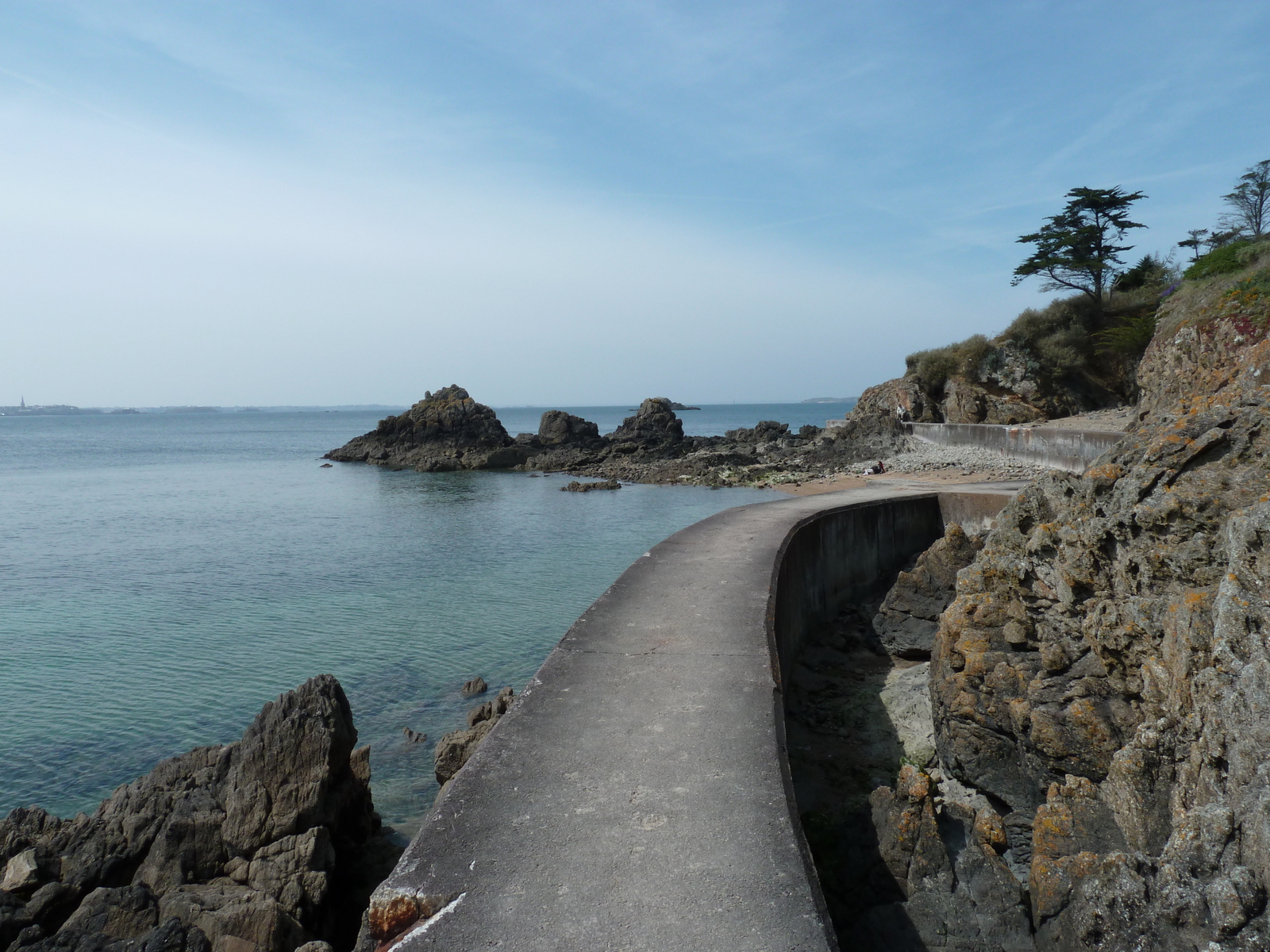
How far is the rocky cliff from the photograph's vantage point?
3.12 meters

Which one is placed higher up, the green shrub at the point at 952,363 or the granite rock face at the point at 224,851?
the green shrub at the point at 952,363

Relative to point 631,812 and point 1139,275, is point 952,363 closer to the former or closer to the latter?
point 1139,275

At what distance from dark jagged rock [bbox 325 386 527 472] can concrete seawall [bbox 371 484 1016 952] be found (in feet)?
123

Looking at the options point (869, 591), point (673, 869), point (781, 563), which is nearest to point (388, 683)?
point (781, 563)

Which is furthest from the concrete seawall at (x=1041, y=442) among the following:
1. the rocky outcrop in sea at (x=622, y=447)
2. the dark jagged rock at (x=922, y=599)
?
the rocky outcrop in sea at (x=622, y=447)

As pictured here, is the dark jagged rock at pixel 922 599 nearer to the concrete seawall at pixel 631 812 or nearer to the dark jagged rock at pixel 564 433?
the concrete seawall at pixel 631 812

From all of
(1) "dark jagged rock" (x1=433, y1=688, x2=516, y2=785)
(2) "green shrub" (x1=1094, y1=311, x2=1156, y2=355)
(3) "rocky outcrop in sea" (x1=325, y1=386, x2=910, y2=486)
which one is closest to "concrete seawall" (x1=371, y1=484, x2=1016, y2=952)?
(1) "dark jagged rock" (x1=433, y1=688, x2=516, y2=785)

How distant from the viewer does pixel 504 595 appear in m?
14.4

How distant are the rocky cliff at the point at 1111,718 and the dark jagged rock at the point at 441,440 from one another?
3775 centimetres

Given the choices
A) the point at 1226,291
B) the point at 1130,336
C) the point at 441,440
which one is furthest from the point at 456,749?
the point at 441,440

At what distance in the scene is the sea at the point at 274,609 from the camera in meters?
8.46

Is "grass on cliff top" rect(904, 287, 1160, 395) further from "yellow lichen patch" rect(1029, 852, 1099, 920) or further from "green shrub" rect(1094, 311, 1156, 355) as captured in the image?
"yellow lichen patch" rect(1029, 852, 1099, 920)

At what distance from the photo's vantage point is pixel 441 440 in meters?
47.8

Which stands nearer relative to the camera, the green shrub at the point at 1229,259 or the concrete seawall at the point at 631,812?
the concrete seawall at the point at 631,812
